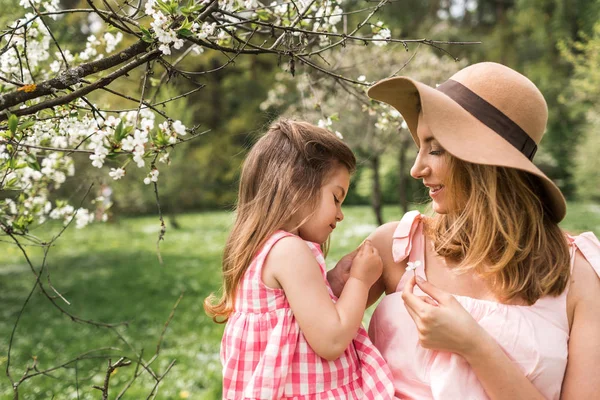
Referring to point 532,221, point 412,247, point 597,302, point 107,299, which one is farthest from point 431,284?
point 107,299

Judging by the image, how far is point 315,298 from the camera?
176cm

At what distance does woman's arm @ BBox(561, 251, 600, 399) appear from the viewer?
1695 mm

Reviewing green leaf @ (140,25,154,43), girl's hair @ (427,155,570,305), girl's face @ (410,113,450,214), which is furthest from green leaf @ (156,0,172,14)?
girl's hair @ (427,155,570,305)

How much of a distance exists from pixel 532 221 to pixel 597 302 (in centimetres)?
30

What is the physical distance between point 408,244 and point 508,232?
1.10 feet

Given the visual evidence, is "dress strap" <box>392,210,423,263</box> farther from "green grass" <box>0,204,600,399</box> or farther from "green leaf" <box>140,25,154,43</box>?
"green leaf" <box>140,25,154,43</box>

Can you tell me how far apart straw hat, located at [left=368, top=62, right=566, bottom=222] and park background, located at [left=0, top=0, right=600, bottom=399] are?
42 cm

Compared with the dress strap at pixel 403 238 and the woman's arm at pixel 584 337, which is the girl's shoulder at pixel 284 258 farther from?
the woman's arm at pixel 584 337

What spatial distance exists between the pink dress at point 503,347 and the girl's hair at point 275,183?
50 cm

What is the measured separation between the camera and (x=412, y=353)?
73.5 inches

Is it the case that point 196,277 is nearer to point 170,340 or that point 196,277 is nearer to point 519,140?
point 170,340

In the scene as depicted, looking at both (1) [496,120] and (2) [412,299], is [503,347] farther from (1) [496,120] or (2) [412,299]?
(1) [496,120]

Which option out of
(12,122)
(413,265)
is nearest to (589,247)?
(413,265)

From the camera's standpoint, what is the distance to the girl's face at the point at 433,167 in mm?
1828
